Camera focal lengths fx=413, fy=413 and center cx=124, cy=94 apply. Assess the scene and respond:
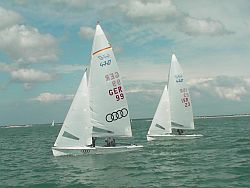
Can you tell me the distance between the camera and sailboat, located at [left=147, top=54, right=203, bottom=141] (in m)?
47.8

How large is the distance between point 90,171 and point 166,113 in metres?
22.7

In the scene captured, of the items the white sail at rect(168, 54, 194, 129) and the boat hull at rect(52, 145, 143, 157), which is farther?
the white sail at rect(168, 54, 194, 129)

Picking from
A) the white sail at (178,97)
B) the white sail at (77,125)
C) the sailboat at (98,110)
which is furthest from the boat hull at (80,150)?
the white sail at (178,97)

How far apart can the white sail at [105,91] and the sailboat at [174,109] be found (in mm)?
13967

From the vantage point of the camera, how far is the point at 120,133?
3466 centimetres

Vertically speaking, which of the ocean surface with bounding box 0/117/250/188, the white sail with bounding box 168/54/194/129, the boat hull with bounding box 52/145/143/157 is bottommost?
the ocean surface with bounding box 0/117/250/188

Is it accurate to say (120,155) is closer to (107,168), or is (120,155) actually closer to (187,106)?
(107,168)

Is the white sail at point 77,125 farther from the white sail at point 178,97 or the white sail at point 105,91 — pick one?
the white sail at point 178,97

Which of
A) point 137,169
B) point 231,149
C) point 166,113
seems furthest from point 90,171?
point 166,113

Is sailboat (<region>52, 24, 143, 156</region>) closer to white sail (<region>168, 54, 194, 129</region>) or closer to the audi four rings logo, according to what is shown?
the audi four rings logo

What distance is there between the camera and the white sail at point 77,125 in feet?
103

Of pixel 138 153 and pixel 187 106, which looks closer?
pixel 138 153

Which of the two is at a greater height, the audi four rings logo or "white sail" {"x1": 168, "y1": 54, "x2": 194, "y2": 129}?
"white sail" {"x1": 168, "y1": 54, "x2": 194, "y2": 129}

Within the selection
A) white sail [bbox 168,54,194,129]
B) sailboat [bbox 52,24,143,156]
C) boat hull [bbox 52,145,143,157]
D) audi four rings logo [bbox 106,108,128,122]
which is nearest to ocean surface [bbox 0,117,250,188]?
boat hull [bbox 52,145,143,157]
